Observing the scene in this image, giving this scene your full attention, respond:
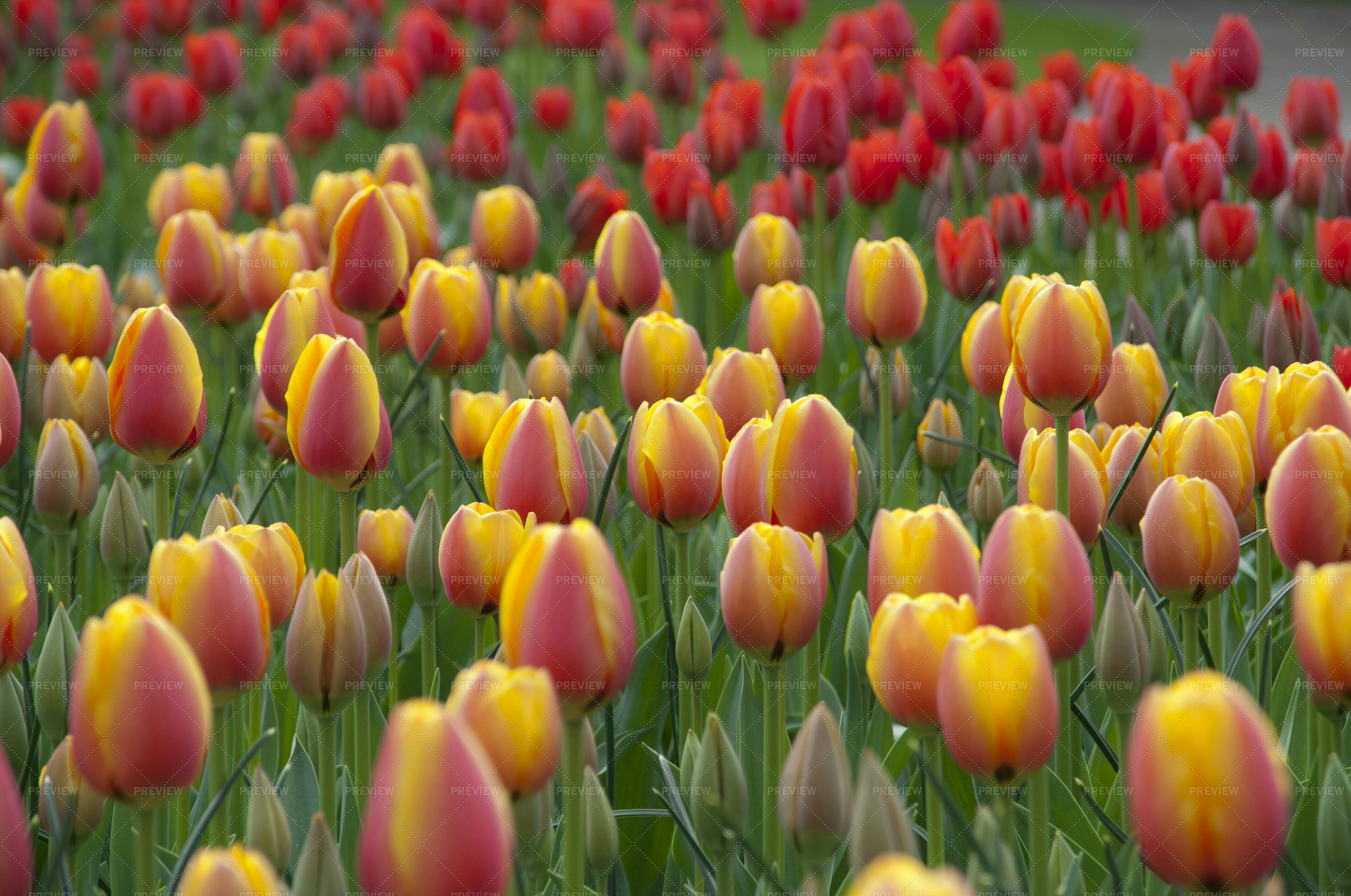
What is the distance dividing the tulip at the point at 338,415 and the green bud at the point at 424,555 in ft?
0.33

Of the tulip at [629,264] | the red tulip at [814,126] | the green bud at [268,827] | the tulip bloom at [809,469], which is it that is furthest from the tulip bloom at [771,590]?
the red tulip at [814,126]

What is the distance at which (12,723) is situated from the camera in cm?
162

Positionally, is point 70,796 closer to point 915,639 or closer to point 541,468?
point 541,468

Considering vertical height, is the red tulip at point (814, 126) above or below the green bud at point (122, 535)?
above

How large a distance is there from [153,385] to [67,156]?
177cm

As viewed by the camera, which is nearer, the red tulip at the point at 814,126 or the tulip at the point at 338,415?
the tulip at the point at 338,415

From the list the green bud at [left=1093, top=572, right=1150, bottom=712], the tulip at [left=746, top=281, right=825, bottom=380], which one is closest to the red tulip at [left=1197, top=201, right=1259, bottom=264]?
the tulip at [left=746, top=281, right=825, bottom=380]

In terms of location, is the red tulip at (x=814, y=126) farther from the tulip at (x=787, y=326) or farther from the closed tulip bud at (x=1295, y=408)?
the closed tulip bud at (x=1295, y=408)

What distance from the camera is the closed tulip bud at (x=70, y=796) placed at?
1.35 meters

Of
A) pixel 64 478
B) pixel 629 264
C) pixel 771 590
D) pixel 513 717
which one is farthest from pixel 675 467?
pixel 629 264

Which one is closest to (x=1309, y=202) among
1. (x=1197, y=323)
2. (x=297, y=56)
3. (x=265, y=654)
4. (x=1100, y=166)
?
(x=1100, y=166)

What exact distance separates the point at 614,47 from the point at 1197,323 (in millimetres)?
3098

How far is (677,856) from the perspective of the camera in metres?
1.62

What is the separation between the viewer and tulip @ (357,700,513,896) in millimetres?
811
